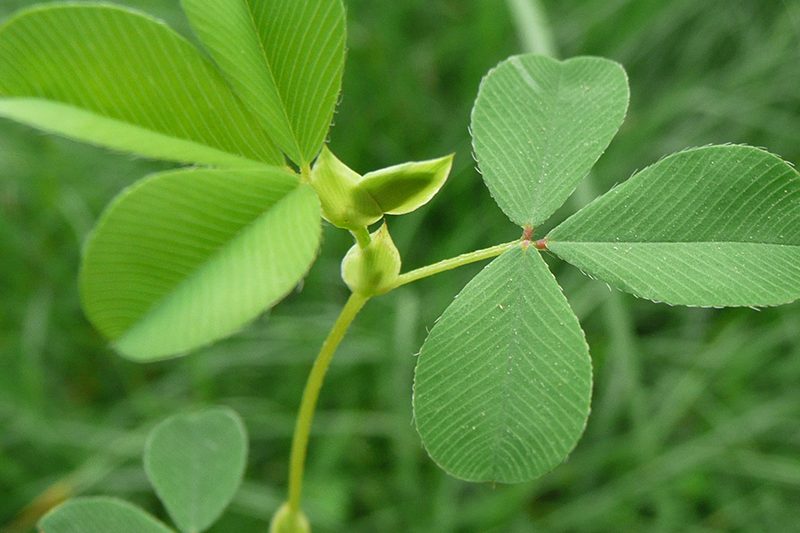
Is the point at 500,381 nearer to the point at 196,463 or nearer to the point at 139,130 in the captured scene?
the point at 139,130

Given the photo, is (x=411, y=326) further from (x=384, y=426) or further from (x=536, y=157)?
(x=536, y=157)

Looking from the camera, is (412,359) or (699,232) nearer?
(699,232)

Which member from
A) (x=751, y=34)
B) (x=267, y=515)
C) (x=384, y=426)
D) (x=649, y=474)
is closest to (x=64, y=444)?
(x=267, y=515)

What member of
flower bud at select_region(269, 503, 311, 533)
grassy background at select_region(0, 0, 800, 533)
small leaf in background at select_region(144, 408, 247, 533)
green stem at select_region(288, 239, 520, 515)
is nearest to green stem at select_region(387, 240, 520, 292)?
green stem at select_region(288, 239, 520, 515)

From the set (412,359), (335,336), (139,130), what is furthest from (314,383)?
(412,359)

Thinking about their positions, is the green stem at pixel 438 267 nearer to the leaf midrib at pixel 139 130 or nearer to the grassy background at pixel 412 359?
the leaf midrib at pixel 139 130

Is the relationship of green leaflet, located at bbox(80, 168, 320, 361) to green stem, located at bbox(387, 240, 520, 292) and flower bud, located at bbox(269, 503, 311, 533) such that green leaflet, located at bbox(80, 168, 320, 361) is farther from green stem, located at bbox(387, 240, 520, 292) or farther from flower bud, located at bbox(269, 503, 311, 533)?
flower bud, located at bbox(269, 503, 311, 533)
